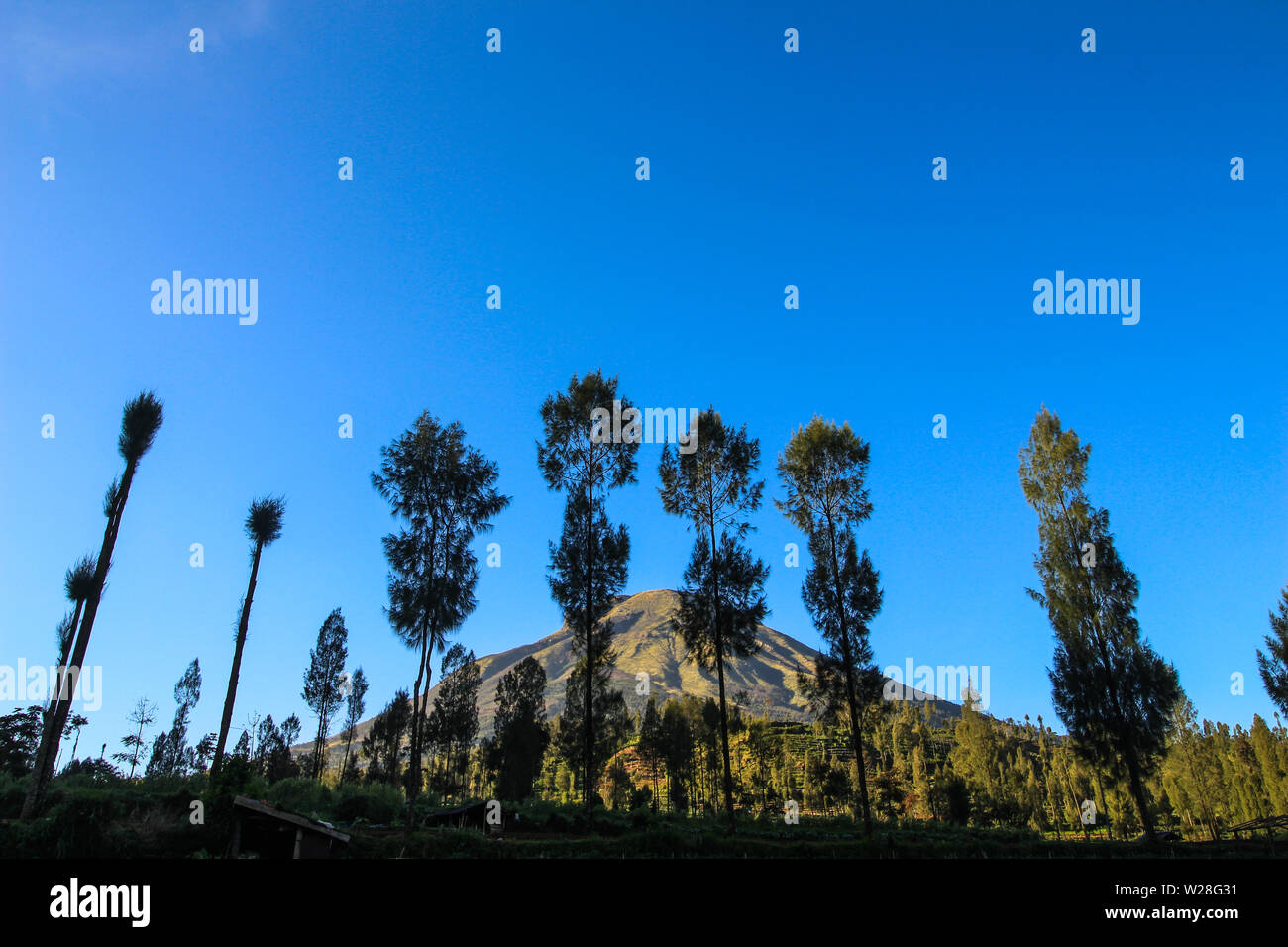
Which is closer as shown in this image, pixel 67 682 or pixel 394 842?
pixel 394 842

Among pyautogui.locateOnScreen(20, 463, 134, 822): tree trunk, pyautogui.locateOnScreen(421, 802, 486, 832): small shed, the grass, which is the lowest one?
pyautogui.locateOnScreen(421, 802, 486, 832): small shed

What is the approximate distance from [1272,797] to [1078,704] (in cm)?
5665

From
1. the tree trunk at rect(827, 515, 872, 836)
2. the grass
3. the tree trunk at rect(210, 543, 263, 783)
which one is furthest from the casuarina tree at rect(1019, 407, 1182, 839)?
the tree trunk at rect(210, 543, 263, 783)

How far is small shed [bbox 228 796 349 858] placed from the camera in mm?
18172

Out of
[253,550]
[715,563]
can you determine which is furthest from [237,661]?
[715,563]

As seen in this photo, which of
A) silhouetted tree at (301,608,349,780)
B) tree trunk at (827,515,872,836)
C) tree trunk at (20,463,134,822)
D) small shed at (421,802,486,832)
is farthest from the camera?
silhouetted tree at (301,608,349,780)

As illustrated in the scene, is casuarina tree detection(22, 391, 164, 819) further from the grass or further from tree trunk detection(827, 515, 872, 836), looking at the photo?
tree trunk detection(827, 515, 872, 836)

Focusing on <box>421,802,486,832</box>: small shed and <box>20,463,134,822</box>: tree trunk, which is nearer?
<box>20,463,134,822</box>: tree trunk

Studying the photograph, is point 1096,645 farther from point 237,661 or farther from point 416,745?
point 237,661

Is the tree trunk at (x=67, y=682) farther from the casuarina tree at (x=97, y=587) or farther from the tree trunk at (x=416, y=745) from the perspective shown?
the tree trunk at (x=416, y=745)

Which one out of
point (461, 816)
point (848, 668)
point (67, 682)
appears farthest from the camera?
point (848, 668)

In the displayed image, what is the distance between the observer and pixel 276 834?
63.5ft

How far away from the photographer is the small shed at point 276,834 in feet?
59.6
